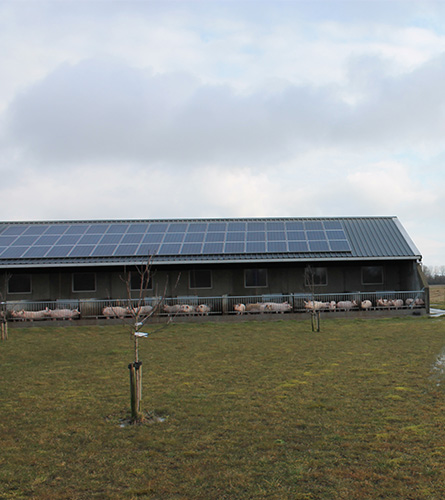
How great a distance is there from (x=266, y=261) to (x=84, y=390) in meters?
17.7

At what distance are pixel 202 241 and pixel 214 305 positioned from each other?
5334 millimetres

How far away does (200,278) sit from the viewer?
2948cm

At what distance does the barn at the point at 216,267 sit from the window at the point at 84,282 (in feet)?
0.20

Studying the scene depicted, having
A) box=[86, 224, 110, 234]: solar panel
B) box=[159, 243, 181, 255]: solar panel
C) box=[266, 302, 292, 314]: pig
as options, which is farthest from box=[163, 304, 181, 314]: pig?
box=[86, 224, 110, 234]: solar panel

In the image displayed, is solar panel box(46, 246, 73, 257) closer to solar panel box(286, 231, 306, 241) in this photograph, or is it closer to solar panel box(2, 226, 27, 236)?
solar panel box(2, 226, 27, 236)

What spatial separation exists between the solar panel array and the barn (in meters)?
0.06

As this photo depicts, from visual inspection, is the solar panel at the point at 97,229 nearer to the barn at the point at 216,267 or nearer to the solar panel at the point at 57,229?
the barn at the point at 216,267

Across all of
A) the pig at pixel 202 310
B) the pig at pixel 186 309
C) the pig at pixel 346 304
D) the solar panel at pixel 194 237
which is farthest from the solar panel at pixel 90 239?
the pig at pixel 346 304

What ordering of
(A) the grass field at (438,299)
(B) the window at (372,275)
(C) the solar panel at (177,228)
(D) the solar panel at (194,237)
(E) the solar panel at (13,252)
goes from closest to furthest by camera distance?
(E) the solar panel at (13,252) < (B) the window at (372,275) < (D) the solar panel at (194,237) < (C) the solar panel at (177,228) < (A) the grass field at (438,299)

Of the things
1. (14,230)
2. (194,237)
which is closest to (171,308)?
(194,237)

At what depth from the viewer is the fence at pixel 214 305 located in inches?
1011

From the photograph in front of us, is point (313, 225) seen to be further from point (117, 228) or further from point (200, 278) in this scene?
point (117, 228)

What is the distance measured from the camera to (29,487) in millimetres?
5832

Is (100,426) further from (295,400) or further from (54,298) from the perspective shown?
(54,298)
